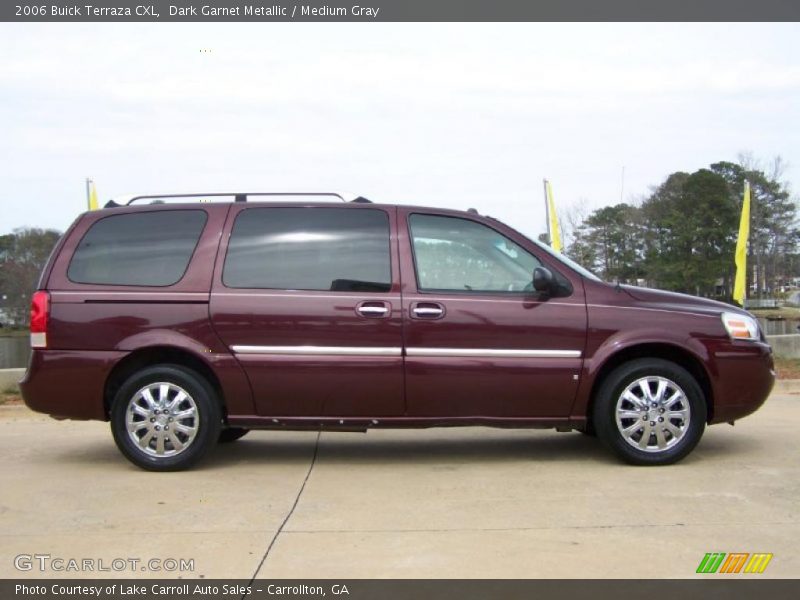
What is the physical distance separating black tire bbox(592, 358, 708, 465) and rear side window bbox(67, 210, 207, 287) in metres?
3.05

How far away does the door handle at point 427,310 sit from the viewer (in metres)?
5.66

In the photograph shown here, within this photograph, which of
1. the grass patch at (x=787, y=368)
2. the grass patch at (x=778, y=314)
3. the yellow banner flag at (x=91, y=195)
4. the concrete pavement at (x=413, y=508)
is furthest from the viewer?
the grass patch at (x=778, y=314)

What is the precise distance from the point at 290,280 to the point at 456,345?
1218mm

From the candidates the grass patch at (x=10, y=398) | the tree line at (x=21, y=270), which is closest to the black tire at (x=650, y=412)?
the grass patch at (x=10, y=398)

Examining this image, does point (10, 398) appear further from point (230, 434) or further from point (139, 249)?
point (139, 249)

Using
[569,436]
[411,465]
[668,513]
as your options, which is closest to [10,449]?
[411,465]

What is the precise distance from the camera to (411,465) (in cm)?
607

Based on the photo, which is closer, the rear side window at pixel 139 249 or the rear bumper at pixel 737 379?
the rear bumper at pixel 737 379

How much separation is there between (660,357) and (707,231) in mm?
56802

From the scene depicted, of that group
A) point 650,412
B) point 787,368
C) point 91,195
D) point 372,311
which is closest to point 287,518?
point 372,311

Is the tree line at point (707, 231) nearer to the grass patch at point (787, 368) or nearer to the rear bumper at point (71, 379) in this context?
the grass patch at point (787, 368)

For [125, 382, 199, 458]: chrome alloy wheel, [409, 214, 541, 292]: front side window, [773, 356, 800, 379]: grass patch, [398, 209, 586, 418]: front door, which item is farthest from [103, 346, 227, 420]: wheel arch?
[773, 356, 800, 379]: grass patch

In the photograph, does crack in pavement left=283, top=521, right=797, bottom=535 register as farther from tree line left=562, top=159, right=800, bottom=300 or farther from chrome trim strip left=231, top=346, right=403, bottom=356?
tree line left=562, top=159, right=800, bottom=300

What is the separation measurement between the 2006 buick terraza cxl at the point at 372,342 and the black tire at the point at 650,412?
0.01 metres
